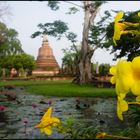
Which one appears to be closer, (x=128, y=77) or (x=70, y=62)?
(x=128, y=77)

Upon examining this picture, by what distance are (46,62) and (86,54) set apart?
26752 millimetres

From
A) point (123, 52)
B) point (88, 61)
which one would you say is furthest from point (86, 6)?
point (123, 52)

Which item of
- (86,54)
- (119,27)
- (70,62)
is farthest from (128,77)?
(70,62)

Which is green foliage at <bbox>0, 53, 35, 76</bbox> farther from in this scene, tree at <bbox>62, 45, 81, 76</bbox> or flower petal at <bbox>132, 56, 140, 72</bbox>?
flower petal at <bbox>132, 56, 140, 72</bbox>

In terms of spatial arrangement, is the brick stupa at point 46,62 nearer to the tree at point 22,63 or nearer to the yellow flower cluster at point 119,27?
the tree at point 22,63

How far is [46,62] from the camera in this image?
4947cm

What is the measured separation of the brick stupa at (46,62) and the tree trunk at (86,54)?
23.8 metres

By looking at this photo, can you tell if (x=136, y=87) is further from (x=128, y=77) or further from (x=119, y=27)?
(x=119, y=27)

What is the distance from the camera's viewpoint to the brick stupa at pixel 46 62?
4759 cm

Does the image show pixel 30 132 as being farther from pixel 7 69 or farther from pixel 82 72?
pixel 7 69

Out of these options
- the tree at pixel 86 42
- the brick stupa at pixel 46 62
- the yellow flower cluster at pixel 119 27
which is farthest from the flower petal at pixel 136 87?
the brick stupa at pixel 46 62

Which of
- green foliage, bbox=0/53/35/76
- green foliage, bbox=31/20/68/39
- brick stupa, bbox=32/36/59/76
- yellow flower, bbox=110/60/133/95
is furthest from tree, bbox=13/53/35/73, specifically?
yellow flower, bbox=110/60/133/95

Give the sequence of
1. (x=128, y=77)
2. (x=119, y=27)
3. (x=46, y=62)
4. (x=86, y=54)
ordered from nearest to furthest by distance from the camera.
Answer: (x=128, y=77)
(x=119, y=27)
(x=86, y=54)
(x=46, y=62)

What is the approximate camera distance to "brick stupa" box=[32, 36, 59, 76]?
4759cm
